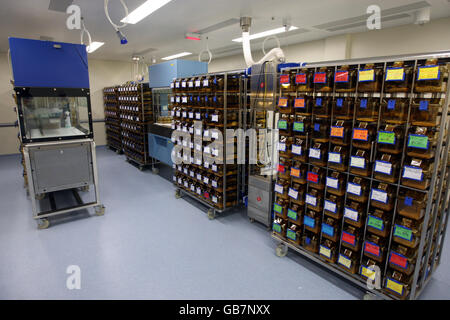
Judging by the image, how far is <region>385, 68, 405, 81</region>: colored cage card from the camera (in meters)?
1.69

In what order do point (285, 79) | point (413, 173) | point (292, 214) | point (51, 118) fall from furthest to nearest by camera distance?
1. point (51, 118)
2. point (292, 214)
3. point (285, 79)
4. point (413, 173)

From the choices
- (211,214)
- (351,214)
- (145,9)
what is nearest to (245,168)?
(211,214)

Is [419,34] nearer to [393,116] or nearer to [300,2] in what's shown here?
[300,2]

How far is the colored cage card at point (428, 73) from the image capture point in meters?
1.55

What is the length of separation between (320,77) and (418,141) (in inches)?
33.7

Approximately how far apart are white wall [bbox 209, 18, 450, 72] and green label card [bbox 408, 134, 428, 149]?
3.72 meters

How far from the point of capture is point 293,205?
2.54 m

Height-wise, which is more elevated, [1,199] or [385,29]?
[385,29]

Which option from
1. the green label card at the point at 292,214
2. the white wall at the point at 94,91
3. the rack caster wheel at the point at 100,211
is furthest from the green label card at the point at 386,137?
the white wall at the point at 94,91

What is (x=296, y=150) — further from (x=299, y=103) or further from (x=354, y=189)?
(x=354, y=189)

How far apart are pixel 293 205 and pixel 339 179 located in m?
0.56

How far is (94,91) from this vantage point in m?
8.39

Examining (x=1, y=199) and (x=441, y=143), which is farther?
(x=1, y=199)
